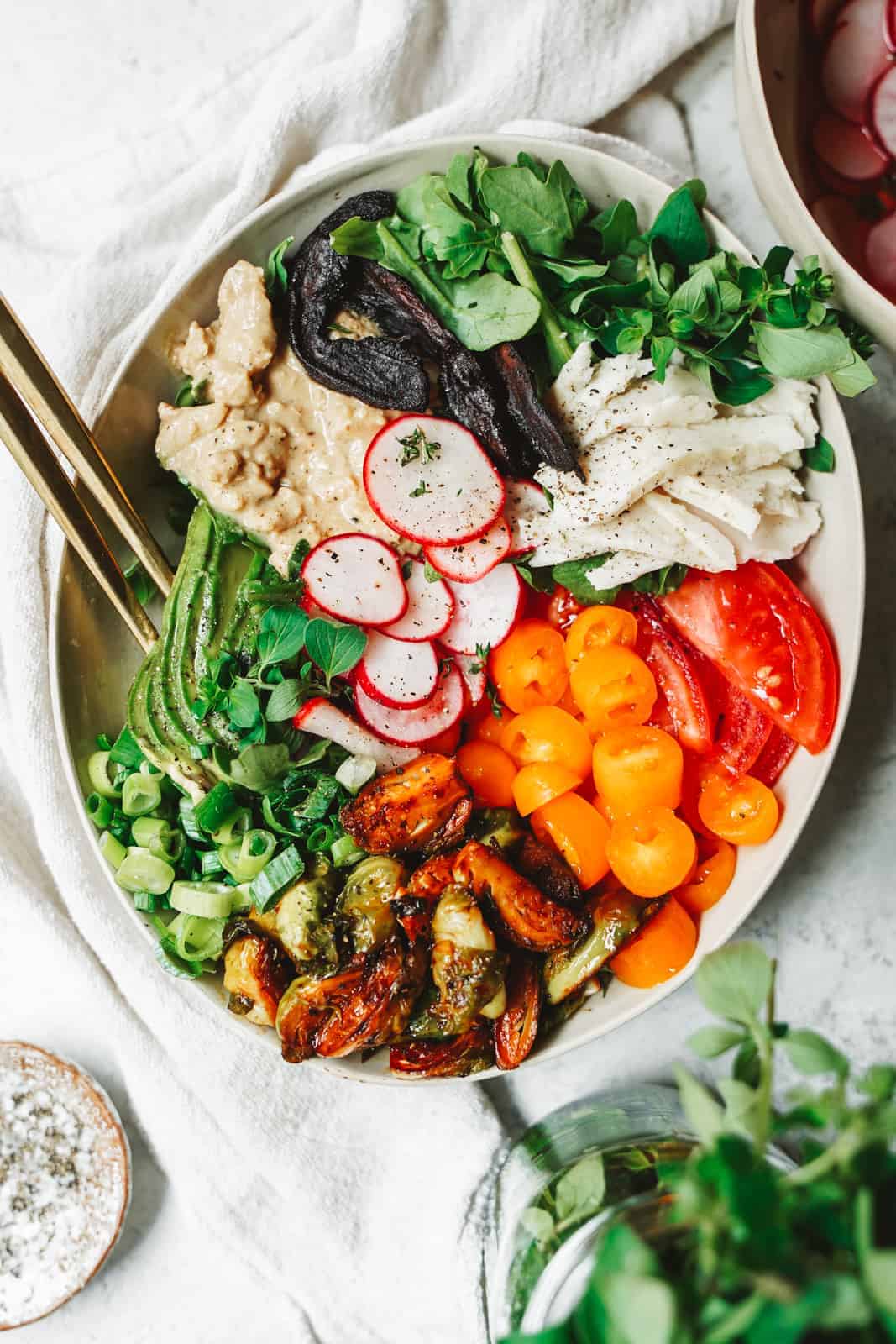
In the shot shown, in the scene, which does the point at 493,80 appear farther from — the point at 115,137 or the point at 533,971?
the point at 533,971

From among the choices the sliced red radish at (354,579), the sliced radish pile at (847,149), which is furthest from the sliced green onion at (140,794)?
the sliced radish pile at (847,149)

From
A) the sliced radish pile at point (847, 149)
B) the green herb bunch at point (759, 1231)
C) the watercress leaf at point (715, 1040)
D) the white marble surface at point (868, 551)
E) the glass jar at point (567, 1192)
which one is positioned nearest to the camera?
the green herb bunch at point (759, 1231)

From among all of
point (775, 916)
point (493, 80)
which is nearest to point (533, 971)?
point (775, 916)

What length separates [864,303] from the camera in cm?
178

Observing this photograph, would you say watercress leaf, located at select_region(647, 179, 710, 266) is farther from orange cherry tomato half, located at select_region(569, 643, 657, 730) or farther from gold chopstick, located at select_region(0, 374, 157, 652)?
gold chopstick, located at select_region(0, 374, 157, 652)

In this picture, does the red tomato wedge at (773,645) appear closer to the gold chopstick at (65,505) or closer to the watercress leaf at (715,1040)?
the watercress leaf at (715,1040)

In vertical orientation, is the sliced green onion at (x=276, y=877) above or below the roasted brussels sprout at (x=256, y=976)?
above

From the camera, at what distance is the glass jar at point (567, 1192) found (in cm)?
173

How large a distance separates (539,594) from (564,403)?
0.37 m

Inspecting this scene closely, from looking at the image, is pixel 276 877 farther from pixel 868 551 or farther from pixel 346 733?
pixel 868 551

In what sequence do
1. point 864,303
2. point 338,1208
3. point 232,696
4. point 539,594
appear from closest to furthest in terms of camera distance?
point 864,303, point 232,696, point 539,594, point 338,1208

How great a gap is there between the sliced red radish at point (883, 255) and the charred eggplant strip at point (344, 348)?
77cm

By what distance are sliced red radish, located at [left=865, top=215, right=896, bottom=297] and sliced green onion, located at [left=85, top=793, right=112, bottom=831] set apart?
1609mm

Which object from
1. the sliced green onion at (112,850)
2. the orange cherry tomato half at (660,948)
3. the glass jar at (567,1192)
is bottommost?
the glass jar at (567,1192)
